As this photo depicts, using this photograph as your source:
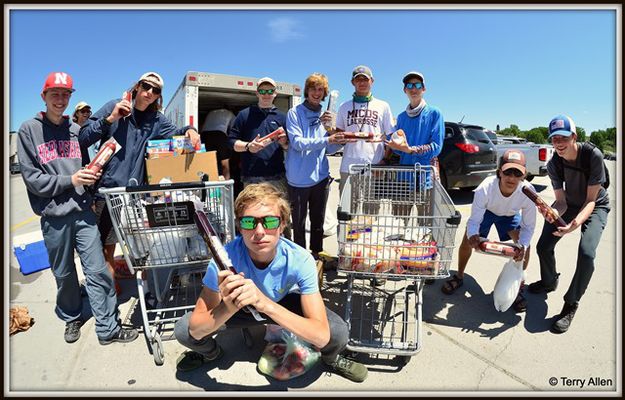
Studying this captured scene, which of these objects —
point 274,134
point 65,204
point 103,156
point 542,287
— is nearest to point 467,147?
point 542,287

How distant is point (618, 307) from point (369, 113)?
2.83 metres

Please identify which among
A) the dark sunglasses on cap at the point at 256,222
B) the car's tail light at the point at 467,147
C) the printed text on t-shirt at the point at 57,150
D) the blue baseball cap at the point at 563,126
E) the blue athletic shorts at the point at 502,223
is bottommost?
the blue athletic shorts at the point at 502,223

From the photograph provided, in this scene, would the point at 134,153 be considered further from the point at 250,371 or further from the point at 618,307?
the point at 618,307

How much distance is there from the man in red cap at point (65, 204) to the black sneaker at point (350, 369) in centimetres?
173

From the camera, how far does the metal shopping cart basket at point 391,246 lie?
2.44 metres

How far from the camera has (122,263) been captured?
4184mm

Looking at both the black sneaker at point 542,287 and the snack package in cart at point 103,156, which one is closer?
the snack package in cart at point 103,156

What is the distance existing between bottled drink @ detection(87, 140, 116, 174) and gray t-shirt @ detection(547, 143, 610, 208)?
384 centimetres

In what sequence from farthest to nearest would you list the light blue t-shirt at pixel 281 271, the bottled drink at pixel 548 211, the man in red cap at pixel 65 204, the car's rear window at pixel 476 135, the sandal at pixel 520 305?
1. the car's rear window at pixel 476 135
2. the sandal at pixel 520 305
3. the bottled drink at pixel 548 211
4. the man in red cap at pixel 65 204
5. the light blue t-shirt at pixel 281 271

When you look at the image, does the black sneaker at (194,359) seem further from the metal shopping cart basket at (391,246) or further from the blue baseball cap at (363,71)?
the blue baseball cap at (363,71)

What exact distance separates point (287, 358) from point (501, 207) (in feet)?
7.68

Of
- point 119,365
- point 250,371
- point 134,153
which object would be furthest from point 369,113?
point 119,365

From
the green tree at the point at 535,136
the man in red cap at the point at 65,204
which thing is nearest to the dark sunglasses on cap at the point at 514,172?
the man in red cap at the point at 65,204

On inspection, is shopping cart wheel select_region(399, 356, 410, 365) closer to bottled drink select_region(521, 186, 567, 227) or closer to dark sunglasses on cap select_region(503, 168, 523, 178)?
bottled drink select_region(521, 186, 567, 227)
